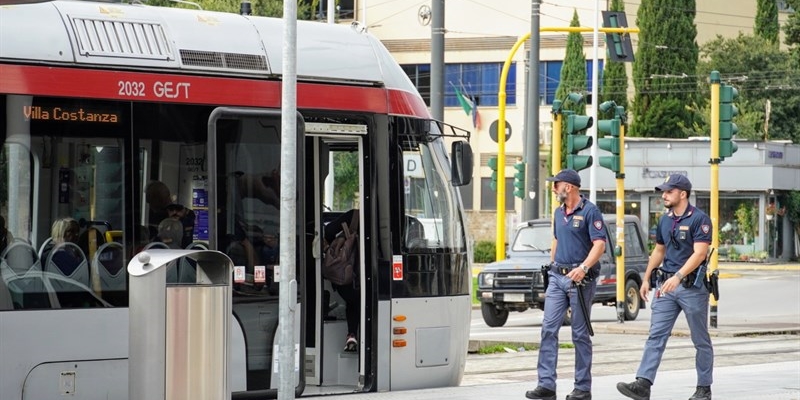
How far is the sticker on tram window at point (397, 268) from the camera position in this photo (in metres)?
11.9

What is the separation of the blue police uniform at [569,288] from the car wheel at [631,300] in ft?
50.7

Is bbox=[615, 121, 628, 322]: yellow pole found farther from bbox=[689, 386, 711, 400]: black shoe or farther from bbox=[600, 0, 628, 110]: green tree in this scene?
bbox=[600, 0, 628, 110]: green tree

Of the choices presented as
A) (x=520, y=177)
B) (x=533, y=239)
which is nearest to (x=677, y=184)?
(x=533, y=239)

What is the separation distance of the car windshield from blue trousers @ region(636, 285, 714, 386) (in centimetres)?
1436

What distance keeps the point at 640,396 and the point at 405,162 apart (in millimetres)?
2796

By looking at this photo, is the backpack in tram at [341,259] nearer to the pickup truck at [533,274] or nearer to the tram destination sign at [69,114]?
the tram destination sign at [69,114]

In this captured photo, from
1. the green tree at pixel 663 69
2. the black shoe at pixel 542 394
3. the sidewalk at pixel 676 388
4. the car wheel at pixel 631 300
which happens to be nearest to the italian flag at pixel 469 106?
the green tree at pixel 663 69

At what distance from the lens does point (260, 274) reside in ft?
36.2

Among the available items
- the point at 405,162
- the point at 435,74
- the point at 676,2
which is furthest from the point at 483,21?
the point at 405,162

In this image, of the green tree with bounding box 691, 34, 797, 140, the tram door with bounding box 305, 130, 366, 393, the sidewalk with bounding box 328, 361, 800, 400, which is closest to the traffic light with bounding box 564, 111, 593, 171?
the sidewalk with bounding box 328, 361, 800, 400

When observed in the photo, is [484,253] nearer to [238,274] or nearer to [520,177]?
[520,177]

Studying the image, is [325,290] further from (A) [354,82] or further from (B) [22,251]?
(B) [22,251]

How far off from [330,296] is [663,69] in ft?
169

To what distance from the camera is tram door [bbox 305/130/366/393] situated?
11.7 meters
